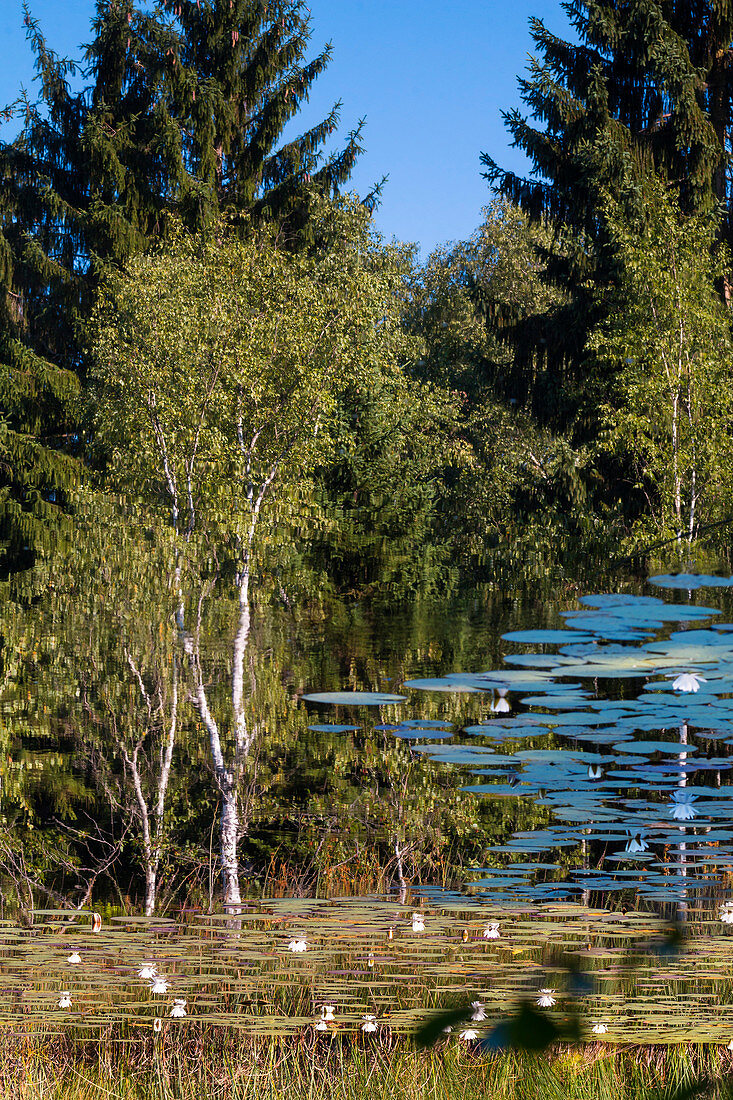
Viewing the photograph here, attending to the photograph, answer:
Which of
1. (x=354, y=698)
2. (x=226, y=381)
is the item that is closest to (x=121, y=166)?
(x=226, y=381)

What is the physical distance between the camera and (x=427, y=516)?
14984 millimetres

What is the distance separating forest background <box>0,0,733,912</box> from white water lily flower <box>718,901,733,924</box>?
3370 millimetres

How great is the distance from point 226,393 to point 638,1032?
32.4 ft

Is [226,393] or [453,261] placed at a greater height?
[453,261]

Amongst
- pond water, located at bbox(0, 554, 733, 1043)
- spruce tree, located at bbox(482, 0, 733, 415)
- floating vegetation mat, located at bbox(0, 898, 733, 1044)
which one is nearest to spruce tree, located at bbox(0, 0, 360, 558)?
pond water, located at bbox(0, 554, 733, 1043)

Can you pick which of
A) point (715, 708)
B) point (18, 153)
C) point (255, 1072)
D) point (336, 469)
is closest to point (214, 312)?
point (336, 469)

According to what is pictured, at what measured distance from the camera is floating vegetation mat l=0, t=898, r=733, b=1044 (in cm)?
596

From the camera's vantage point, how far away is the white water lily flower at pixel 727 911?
6883 mm

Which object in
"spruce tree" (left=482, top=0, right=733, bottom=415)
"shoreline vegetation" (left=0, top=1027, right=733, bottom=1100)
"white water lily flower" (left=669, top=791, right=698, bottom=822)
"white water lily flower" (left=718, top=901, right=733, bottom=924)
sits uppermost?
"spruce tree" (left=482, top=0, right=733, bottom=415)

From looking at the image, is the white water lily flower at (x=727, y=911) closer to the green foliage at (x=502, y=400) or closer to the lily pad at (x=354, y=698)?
the lily pad at (x=354, y=698)

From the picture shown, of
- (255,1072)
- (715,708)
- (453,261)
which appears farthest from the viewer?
(453,261)

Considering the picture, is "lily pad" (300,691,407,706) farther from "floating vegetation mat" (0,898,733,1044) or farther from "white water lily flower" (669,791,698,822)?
"white water lily flower" (669,791,698,822)

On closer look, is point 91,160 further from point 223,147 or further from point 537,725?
point 537,725

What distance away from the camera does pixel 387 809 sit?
1114 cm
